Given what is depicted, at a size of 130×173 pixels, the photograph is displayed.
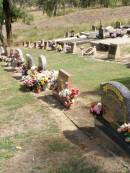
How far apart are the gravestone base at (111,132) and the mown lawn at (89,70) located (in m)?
4.54

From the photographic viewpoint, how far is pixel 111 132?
31.2ft

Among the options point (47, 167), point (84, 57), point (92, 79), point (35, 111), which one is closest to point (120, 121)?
point (47, 167)

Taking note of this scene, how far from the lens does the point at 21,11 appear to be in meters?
33.2

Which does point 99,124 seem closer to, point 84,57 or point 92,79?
point 92,79

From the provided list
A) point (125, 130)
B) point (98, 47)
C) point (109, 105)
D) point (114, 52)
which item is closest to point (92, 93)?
point (109, 105)

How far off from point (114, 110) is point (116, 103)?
23 cm

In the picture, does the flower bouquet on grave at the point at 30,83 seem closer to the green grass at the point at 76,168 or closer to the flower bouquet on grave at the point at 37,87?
the flower bouquet on grave at the point at 37,87

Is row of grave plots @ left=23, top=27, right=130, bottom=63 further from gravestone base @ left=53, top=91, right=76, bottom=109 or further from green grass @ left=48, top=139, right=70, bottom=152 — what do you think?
green grass @ left=48, top=139, right=70, bottom=152

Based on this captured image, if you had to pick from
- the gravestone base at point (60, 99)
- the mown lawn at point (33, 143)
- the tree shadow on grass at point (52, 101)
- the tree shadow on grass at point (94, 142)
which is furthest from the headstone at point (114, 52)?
the tree shadow on grass at point (94, 142)

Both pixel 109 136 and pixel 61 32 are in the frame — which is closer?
pixel 109 136

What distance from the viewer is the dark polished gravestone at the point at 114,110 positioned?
29.5 ft

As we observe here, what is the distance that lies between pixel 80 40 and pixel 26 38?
12011 mm

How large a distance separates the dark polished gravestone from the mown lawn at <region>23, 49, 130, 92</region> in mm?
4619

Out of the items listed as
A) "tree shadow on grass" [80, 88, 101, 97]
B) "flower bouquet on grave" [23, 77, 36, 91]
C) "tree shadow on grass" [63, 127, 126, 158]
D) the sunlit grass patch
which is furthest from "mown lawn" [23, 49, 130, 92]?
the sunlit grass patch
